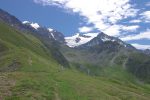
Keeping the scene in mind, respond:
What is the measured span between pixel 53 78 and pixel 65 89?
2304cm

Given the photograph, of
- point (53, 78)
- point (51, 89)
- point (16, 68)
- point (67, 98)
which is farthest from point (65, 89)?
point (16, 68)

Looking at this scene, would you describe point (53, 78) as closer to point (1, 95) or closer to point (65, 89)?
point (65, 89)

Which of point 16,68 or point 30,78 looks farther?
point 16,68

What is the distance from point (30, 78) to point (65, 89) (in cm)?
1751

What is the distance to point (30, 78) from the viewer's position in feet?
432

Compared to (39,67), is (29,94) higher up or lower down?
lower down

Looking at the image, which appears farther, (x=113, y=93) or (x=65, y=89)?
(x=113, y=93)

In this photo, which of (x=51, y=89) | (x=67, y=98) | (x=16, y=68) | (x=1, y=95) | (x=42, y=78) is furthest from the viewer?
(x=16, y=68)

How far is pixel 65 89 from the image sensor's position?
120000 millimetres

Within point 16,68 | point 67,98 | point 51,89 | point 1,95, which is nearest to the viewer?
point 1,95

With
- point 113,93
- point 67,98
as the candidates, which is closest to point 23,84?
point 67,98

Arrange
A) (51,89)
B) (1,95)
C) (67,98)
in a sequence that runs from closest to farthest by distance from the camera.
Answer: (1,95) < (67,98) < (51,89)

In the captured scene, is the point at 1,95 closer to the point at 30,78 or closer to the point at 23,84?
the point at 23,84

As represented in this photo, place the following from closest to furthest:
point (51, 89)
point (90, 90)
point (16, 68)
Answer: point (51, 89), point (90, 90), point (16, 68)
